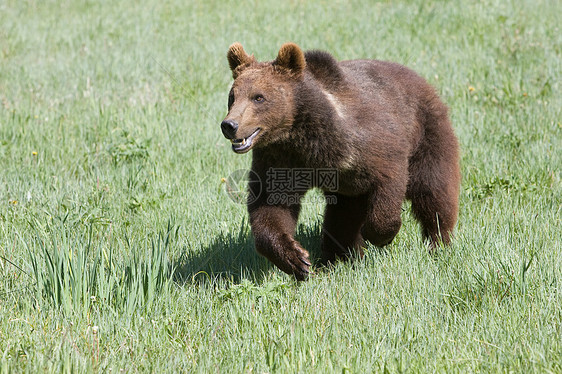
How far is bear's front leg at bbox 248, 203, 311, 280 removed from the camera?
168 inches

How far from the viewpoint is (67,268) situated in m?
3.70

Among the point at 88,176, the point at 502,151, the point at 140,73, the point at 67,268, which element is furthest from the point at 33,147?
the point at 502,151

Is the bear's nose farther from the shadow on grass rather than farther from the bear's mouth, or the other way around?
the shadow on grass

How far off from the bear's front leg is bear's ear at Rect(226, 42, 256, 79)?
3.45 ft

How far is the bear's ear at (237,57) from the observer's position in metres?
4.61

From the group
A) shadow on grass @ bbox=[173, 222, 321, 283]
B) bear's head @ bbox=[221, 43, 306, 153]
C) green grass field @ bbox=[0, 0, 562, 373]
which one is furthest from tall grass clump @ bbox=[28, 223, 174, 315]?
bear's head @ bbox=[221, 43, 306, 153]

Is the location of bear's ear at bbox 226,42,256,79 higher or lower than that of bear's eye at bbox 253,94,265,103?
higher

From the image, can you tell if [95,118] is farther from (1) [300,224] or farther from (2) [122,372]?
(2) [122,372]

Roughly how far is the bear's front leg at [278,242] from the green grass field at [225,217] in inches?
6.0

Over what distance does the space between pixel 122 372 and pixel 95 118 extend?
5.06 meters

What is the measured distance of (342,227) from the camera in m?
5.29

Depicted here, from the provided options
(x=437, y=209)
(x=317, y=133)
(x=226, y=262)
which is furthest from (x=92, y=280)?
(x=437, y=209)

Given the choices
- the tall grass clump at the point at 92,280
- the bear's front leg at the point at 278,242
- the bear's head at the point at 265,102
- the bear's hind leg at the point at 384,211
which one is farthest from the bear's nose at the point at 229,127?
→ the bear's hind leg at the point at 384,211
